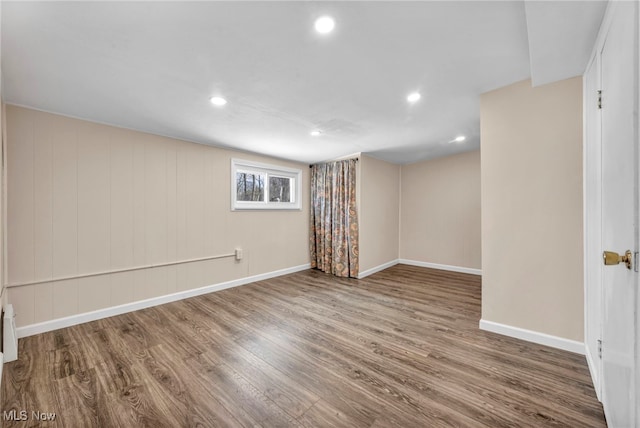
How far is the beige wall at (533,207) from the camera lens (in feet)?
6.42

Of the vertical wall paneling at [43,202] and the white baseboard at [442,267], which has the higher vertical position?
the vertical wall paneling at [43,202]

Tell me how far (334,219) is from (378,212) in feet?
2.89

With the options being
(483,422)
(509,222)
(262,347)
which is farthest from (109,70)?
(509,222)

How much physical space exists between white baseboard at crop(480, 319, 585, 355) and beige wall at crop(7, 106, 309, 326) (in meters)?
3.31

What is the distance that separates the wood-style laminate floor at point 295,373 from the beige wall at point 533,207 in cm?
34

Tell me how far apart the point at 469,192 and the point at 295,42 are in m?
4.25

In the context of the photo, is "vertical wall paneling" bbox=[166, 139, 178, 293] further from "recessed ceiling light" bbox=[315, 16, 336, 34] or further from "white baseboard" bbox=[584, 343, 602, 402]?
"white baseboard" bbox=[584, 343, 602, 402]

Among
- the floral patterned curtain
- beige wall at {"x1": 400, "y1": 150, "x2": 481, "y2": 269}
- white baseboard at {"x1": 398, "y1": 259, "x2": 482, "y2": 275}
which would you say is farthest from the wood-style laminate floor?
beige wall at {"x1": 400, "y1": 150, "x2": 481, "y2": 269}

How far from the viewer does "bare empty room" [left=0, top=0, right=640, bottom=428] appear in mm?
1321

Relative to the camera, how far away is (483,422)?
1.35 metres

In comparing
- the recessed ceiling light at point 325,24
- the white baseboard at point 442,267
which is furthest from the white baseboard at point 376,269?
the recessed ceiling light at point 325,24

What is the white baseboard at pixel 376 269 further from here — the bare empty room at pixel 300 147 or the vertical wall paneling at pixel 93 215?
the vertical wall paneling at pixel 93 215

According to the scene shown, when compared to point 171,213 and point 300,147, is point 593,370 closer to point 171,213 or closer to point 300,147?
point 300,147
